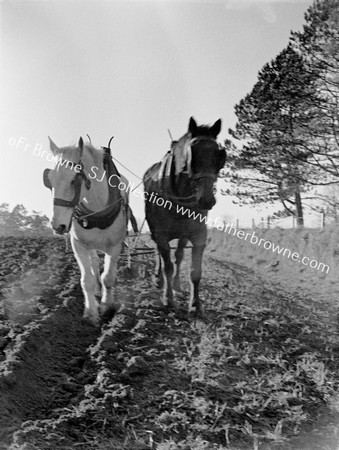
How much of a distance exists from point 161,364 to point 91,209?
1.03 meters

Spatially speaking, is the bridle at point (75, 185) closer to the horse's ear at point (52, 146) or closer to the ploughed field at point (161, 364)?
the horse's ear at point (52, 146)

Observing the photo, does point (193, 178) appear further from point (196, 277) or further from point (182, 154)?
point (196, 277)

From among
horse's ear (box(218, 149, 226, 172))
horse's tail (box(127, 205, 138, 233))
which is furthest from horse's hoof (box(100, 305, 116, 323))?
horse's ear (box(218, 149, 226, 172))

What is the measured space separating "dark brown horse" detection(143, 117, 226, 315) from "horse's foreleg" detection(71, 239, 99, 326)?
18.5 inches

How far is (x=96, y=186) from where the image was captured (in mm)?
2326

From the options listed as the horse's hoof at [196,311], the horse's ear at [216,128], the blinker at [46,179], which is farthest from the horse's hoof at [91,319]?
the horse's ear at [216,128]

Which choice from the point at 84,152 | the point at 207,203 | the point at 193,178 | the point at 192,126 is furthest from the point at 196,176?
the point at 84,152

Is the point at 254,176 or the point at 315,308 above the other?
the point at 254,176

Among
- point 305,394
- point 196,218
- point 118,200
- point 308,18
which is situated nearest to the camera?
point 305,394

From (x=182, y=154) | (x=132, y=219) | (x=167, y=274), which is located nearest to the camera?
(x=182, y=154)

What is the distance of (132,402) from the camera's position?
4.91ft

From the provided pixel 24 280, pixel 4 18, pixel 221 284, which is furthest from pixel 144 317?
pixel 4 18

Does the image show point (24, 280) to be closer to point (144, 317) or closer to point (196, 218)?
point (144, 317)

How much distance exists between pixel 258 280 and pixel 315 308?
1.28 ft
